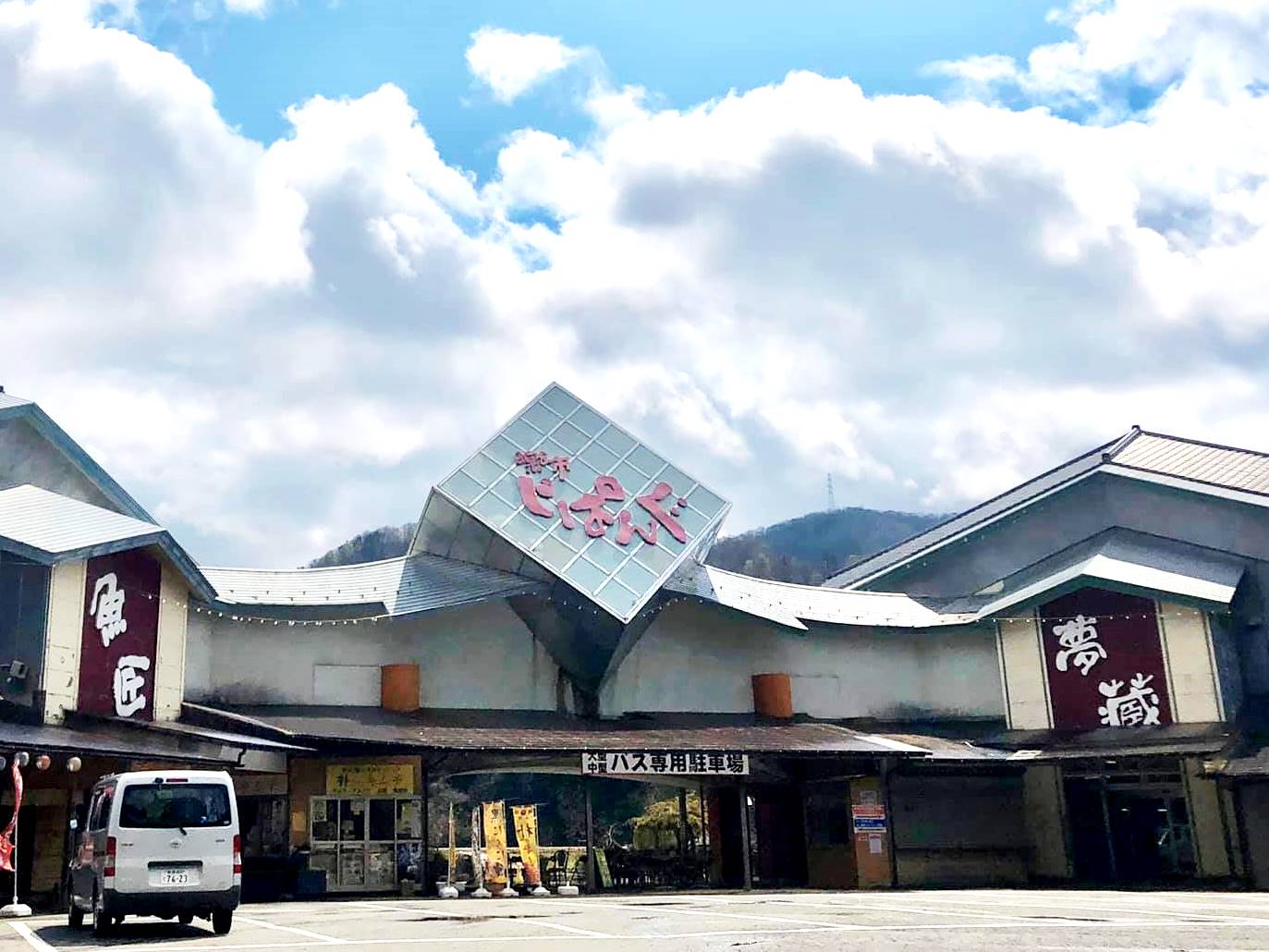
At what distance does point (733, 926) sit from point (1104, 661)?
1956 cm

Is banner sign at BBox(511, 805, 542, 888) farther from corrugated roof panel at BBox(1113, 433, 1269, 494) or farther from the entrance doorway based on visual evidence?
corrugated roof panel at BBox(1113, 433, 1269, 494)

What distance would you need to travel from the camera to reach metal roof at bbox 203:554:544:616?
27234 mm

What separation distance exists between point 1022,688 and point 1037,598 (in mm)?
2383

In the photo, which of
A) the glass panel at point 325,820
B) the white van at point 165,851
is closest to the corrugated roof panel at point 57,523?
the glass panel at point 325,820

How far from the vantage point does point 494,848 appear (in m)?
27.1

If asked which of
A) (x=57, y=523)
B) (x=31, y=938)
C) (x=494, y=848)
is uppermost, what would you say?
(x=57, y=523)

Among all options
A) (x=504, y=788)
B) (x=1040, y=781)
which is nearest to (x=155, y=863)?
(x=1040, y=781)

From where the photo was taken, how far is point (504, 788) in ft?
208

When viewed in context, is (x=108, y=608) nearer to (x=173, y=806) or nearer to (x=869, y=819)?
(x=173, y=806)

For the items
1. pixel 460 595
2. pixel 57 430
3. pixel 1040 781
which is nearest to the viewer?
pixel 57 430

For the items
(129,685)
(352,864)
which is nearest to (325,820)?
(352,864)

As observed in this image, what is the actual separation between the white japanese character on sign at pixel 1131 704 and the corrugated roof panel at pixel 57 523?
2145 centimetres

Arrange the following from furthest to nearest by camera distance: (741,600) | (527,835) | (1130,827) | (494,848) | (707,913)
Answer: (741,600)
(1130,827)
(527,835)
(494,848)
(707,913)

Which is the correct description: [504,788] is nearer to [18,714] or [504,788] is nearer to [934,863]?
[934,863]
